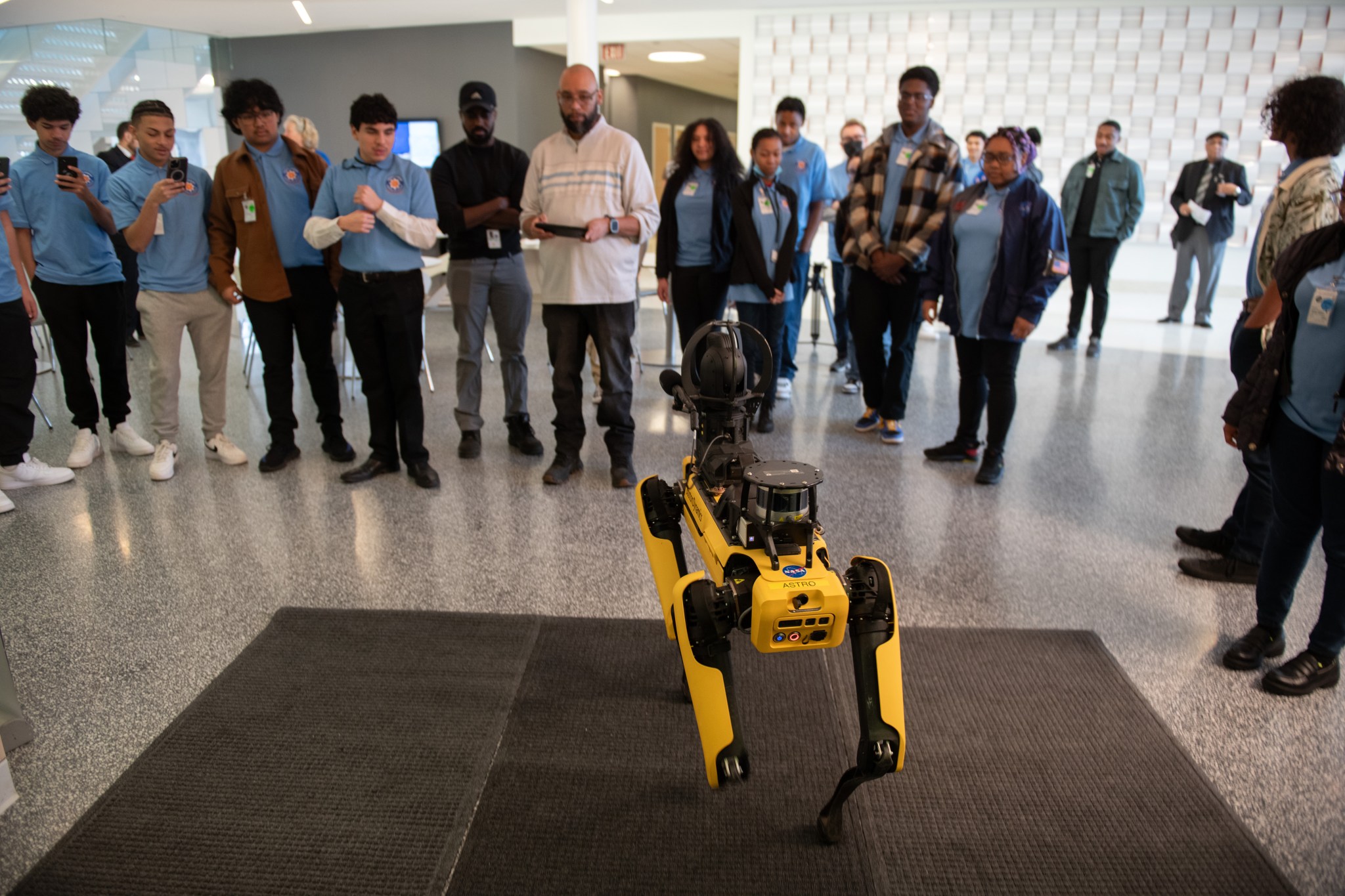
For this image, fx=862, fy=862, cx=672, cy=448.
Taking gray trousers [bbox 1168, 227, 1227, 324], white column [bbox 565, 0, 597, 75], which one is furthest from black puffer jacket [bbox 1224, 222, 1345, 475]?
gray trousers [bbox 1168, 227, 1227, 324]

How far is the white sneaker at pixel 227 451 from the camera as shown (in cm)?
407

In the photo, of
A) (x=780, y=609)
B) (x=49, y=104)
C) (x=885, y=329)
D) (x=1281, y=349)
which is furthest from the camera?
(x=885, y=329)

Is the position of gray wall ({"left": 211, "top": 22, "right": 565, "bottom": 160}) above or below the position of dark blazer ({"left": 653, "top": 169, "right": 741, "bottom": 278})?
above

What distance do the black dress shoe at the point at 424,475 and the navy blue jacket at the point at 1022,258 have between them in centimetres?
248

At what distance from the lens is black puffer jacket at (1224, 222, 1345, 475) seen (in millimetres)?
2074

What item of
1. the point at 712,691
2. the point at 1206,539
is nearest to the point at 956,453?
the point at 1206,539

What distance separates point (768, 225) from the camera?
4.29 m

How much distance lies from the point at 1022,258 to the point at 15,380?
418 cm

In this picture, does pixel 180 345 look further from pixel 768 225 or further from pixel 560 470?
pixel 768 225

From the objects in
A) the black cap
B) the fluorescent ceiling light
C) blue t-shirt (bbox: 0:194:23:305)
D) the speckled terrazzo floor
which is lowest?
the speckled terrazzo floor

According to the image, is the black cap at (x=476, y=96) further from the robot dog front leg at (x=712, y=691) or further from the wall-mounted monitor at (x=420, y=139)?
the wall-mounted monitor at (x=420, y=139)

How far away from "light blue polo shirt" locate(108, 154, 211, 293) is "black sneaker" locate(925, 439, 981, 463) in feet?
11.4

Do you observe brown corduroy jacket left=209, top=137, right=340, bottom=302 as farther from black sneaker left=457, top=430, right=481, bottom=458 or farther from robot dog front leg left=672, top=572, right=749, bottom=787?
robot dog front leg left=672, top=572, right=749, bottom=787

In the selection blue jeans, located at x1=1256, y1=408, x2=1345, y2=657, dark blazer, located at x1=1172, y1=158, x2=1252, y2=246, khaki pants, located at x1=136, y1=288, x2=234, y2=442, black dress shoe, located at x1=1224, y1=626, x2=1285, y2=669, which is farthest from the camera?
dark blazer, located at x1=1172, y1=158, x2=1252, y2=246
